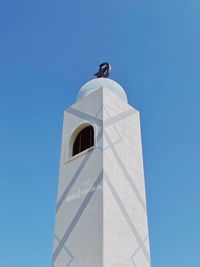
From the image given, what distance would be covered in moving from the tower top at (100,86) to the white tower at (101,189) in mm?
515

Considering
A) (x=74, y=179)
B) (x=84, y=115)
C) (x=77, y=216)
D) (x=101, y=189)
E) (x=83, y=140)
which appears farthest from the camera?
(x=84, y=115)

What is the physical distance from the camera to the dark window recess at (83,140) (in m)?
9.12

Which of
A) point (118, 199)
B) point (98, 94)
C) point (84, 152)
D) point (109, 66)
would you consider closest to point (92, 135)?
point (84, 152)

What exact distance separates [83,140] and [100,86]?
2.22 meters

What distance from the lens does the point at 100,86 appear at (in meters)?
10.4

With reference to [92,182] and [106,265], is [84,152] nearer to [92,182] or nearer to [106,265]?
[92,182]

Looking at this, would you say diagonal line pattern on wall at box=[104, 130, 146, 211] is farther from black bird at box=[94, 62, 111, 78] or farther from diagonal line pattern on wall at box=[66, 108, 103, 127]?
black bird at box=[94, 62, 111, 78]

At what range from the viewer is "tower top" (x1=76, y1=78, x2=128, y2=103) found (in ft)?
34.1

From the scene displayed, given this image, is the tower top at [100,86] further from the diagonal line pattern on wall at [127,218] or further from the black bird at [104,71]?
the diagonal line pattern on wall at [127,218]

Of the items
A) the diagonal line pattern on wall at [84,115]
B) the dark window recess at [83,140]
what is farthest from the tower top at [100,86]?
the dark window recess at [83,140]

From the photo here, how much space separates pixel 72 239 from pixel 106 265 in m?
1.36

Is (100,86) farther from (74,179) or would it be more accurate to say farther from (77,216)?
(77,216)

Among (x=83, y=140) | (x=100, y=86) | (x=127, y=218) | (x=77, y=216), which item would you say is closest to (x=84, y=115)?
(x=83, y=140)

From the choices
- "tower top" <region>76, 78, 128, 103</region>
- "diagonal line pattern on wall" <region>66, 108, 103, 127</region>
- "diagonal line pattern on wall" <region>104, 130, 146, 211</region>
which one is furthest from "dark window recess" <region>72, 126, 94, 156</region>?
"tower top" <region>76, 78, 128, 103</region>
